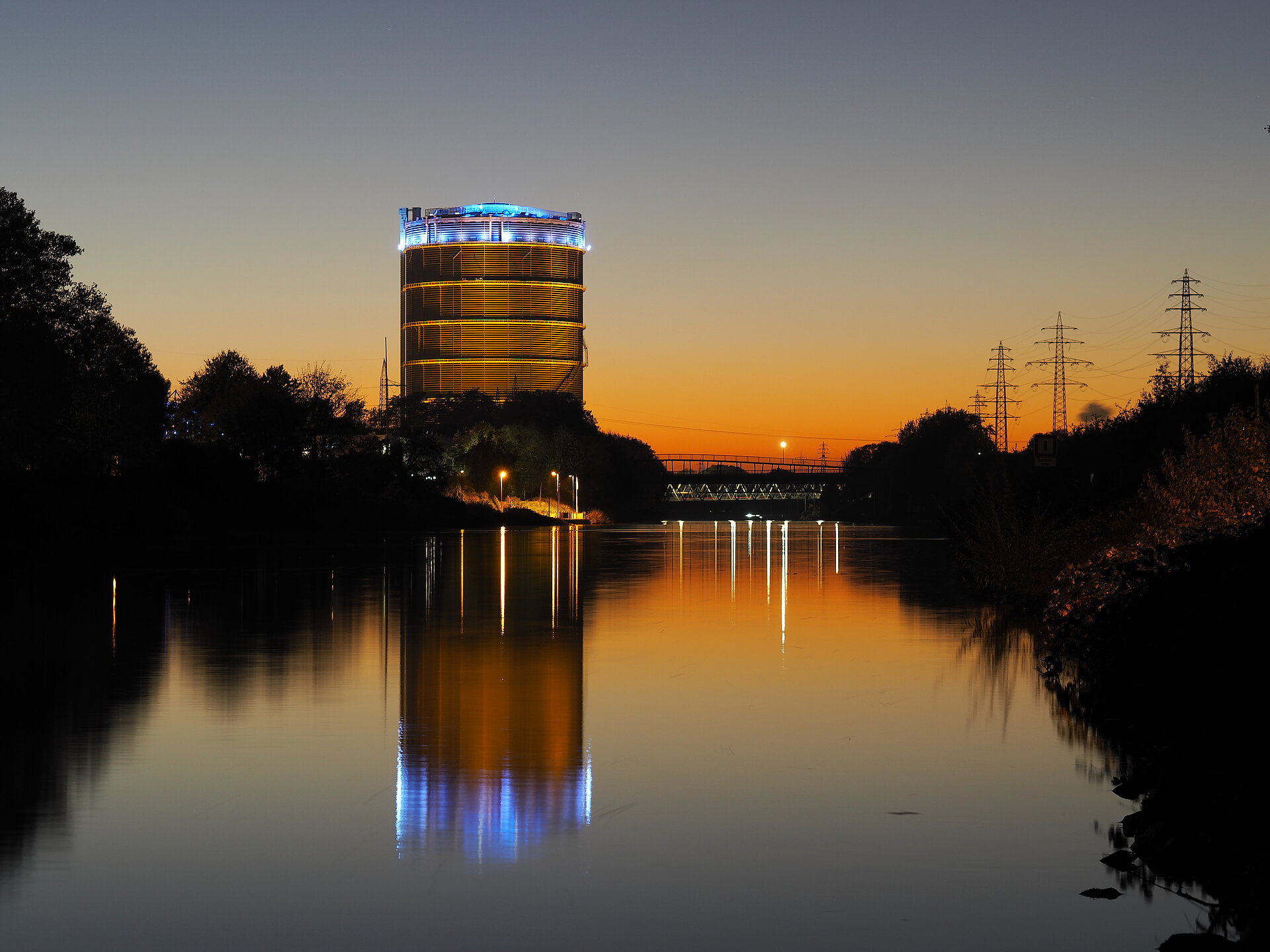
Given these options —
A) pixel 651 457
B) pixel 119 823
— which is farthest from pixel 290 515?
pixel 651 457

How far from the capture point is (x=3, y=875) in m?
6.65

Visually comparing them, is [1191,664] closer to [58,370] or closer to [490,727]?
[490,727]

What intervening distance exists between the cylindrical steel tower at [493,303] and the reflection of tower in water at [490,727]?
526ft

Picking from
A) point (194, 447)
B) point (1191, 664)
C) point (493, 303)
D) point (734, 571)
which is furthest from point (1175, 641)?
point (493, 303)

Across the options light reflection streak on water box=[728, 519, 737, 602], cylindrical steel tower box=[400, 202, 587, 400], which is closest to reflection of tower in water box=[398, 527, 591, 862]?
light reflection streak on water box=[728, 519, 737, 602]

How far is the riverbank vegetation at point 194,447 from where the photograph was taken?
51219 mm

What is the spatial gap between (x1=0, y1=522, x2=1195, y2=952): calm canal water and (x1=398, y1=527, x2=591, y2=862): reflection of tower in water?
0.04m

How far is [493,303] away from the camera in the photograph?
606ft

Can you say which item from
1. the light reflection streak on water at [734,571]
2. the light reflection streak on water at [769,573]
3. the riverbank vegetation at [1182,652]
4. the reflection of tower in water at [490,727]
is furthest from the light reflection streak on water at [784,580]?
the riverbank vegetation at [1182,652]

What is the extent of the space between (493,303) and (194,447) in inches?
4534

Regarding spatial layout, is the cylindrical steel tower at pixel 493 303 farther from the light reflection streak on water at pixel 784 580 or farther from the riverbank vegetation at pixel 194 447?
the light reflection streak on water at pixel 784 580

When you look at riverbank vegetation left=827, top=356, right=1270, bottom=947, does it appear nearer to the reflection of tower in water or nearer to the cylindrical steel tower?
the reflection of tower in water

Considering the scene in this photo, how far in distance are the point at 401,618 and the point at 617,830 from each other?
43.9 feet

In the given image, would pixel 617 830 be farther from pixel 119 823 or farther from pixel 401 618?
pixel 401 618
